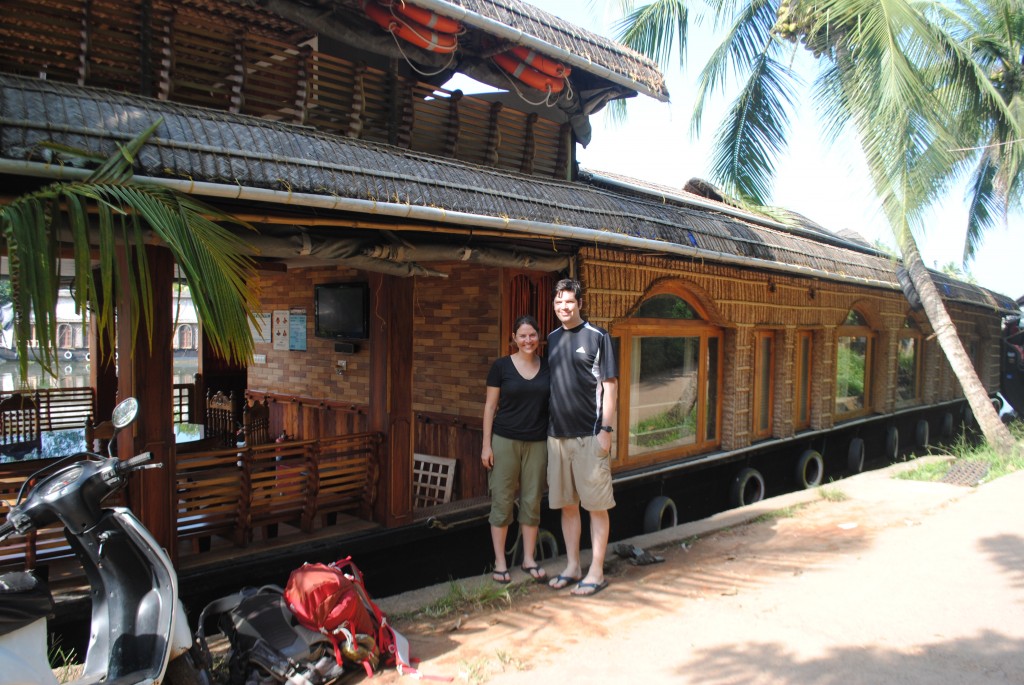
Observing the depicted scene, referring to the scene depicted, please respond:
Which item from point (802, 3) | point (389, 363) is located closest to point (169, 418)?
point (389, 363)

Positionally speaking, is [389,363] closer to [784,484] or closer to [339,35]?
[339,35]


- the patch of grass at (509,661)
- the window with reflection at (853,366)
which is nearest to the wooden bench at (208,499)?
the patch of grass at (509,661)

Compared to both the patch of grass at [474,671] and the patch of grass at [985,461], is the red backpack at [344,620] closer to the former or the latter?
the patch of grass at [474,671]

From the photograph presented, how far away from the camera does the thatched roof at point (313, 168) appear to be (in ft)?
11.2

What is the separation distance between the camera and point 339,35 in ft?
18.0

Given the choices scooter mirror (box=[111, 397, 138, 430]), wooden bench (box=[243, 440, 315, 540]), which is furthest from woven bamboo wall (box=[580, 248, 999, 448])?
scooter mirror (box=[111, 397, 138, 430])

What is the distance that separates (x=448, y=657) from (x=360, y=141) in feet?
11.1

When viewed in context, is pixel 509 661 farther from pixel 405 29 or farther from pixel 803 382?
pixel 803 382

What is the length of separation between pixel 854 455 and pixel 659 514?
19.0ft

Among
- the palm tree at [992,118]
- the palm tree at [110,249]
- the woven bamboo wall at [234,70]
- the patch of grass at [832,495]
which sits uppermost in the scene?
the palm tree at [992,118]

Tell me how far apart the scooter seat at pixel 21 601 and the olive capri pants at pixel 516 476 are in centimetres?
285

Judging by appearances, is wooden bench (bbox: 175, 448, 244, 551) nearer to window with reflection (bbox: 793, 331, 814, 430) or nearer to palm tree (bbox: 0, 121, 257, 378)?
palm tree (bbox: 0, 121, 257, 378)

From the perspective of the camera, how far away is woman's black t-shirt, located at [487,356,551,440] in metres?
5.09

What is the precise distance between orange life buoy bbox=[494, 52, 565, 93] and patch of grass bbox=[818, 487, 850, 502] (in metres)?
5.16
